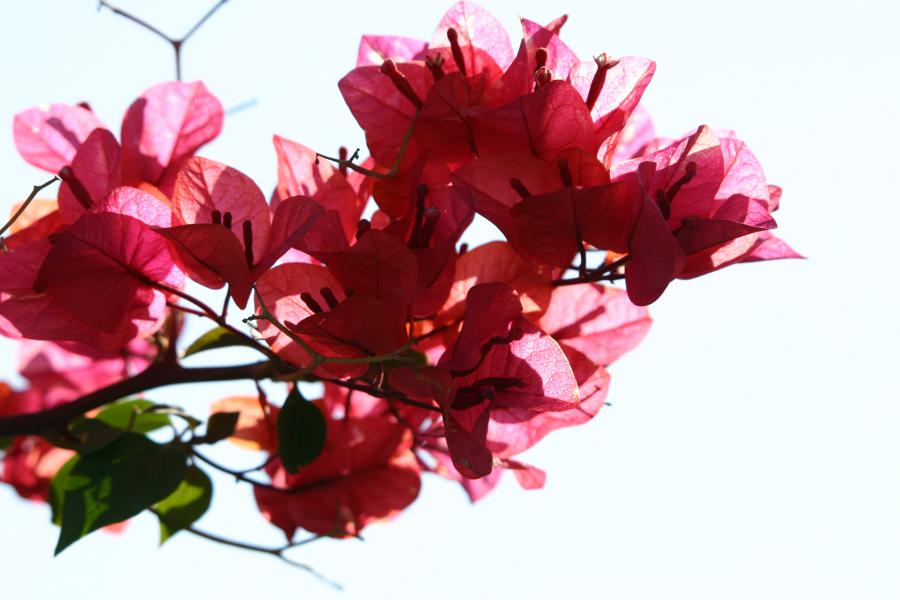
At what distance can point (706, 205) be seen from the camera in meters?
0.64

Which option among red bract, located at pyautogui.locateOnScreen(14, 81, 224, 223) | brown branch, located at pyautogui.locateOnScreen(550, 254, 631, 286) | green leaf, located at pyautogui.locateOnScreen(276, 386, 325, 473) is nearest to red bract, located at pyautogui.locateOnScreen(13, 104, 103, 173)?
red bract, located at pyautogui.locateOnScreen(14, 81, 224, 223)

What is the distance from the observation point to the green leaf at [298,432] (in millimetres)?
750

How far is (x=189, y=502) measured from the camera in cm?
85

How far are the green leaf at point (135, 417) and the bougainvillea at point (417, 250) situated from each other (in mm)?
59

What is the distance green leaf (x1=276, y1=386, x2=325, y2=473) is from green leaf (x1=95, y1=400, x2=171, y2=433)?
170 millimetres

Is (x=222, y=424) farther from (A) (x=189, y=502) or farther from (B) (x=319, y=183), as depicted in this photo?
(B) (x=319, y=183)

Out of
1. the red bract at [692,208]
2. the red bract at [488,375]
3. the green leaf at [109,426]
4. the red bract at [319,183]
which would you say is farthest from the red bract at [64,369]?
the red bract at [692,208]

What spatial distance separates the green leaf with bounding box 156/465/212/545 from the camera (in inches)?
33.2

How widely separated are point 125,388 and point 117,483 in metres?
0.07

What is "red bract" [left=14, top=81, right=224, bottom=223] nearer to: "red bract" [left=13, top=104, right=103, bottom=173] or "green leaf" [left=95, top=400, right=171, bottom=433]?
"red bract" [left=13, top=104, right=103, bottom=173]

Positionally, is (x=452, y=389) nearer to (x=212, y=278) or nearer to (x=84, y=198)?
(x=212, y=278)

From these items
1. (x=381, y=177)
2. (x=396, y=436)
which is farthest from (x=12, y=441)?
(x=381, y=177)

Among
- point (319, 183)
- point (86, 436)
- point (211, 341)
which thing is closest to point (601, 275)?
point (319, 183)

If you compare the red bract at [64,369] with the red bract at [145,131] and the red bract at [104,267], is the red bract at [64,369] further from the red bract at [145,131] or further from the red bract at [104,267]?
the red bract at [104,267]
